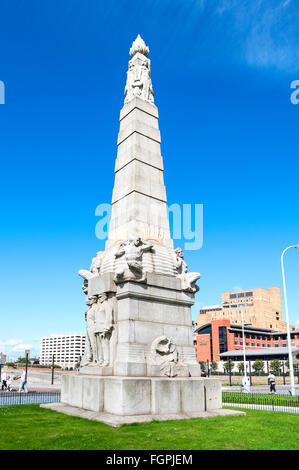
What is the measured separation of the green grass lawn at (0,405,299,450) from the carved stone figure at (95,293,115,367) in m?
2.21

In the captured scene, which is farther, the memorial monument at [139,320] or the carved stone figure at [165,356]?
the carved stone figure at [165,356]

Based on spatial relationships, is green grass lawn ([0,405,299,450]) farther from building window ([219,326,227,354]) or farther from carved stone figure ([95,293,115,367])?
building window ([219,326,227,354])

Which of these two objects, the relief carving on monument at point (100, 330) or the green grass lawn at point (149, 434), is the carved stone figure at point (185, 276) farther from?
the green grass lawn at point (149, 434)

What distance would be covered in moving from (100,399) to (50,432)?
8.16 feet

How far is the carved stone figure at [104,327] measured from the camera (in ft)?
43.8

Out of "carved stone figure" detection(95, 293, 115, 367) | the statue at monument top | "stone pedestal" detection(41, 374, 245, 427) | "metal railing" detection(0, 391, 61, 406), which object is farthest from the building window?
"carved stone figure" detection(95, 293, 115, 367)

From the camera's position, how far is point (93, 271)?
15734 millimetres

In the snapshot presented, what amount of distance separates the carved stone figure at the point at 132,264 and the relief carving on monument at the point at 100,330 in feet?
3.25

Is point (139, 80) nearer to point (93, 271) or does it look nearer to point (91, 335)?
point (93, 271)

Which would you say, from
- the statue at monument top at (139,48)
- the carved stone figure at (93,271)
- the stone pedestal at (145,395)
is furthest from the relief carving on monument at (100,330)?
the statue at monument top at (139,48)

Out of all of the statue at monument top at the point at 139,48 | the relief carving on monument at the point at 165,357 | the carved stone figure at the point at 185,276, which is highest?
the statue at monument top at the point at 139,48

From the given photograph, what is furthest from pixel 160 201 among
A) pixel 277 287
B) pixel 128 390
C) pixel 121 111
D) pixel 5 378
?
pixel 277 287

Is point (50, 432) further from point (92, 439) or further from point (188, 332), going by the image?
point (188, 332)

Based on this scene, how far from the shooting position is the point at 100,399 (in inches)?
478
